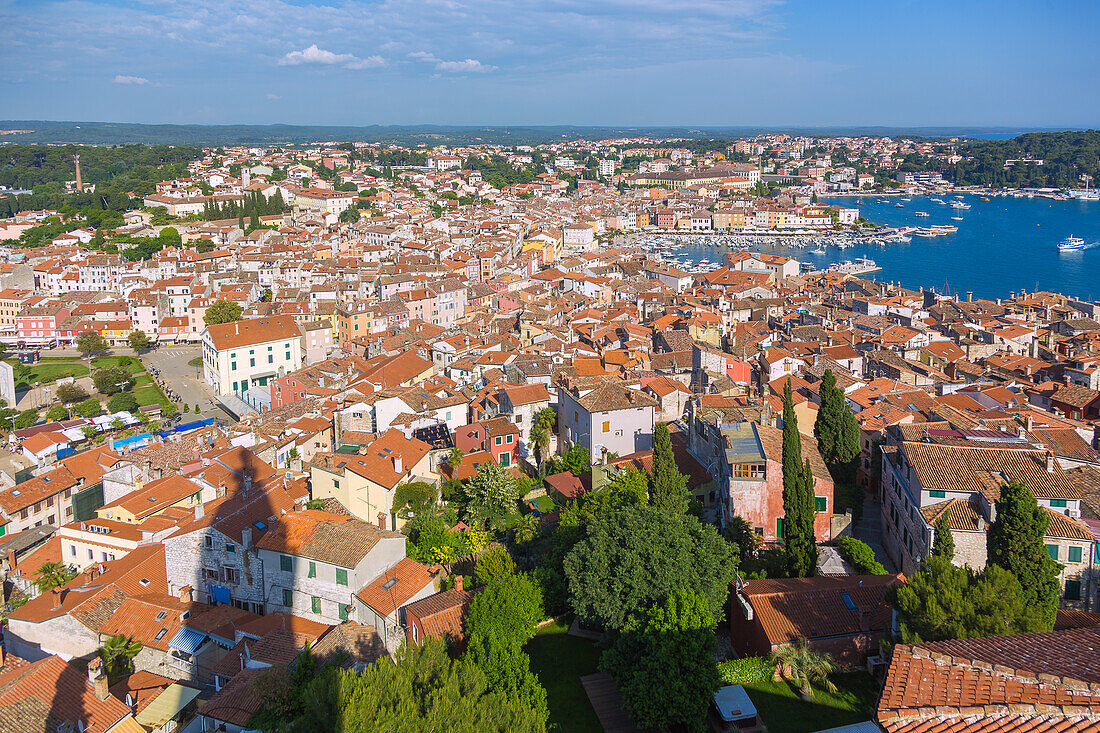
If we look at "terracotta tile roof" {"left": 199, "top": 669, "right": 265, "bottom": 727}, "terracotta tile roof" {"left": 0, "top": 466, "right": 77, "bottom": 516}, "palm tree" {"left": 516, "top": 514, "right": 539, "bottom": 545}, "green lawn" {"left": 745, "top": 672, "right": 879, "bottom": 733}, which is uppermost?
"green lawn" {"left": 745, "top": 672, "right": 879, "bottom": 733}

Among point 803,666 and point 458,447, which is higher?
point 803,666

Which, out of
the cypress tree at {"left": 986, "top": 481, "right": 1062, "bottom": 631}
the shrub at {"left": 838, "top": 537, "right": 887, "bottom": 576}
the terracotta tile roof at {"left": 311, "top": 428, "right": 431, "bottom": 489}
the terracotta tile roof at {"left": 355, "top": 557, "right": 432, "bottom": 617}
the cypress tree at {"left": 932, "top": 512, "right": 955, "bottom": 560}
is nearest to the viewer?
the cypress tree at {"left": 986, "top": 481, "right": 1062, "bottom": 631}

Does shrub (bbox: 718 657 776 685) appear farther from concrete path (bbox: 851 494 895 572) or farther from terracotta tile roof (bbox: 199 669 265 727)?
terracotta tile roof (bbox: 199 669 265 727)

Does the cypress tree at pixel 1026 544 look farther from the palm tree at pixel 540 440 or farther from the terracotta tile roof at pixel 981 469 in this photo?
the palm tree at pixel 540 440

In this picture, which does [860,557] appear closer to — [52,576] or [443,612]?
[443,612]

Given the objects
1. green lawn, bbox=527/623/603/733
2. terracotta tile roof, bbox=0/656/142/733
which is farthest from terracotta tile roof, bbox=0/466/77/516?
green lawn, bbox=527/623/603/733

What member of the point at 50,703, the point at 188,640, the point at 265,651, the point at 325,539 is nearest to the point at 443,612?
the point at 265,651

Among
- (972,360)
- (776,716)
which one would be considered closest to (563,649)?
(776,716)
